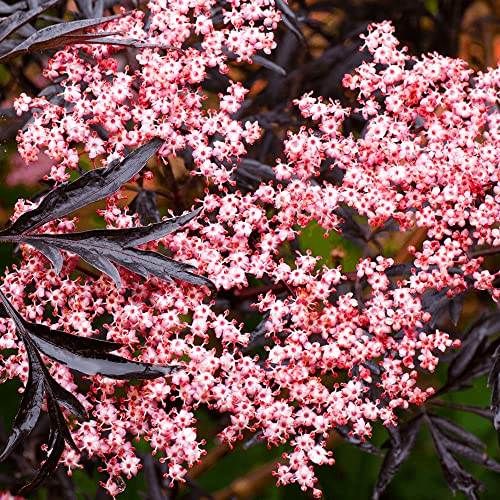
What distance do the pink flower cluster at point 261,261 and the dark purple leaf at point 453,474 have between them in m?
0.22

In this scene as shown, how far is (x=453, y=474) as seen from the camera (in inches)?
35.8

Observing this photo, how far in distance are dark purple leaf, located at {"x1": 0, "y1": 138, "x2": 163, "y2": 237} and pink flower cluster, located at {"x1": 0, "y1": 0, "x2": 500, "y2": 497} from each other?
1.9 inches

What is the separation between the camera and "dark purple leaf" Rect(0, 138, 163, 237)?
0.66m

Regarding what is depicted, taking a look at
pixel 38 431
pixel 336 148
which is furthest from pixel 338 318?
pixel 38 431

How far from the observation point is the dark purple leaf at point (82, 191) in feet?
2.17

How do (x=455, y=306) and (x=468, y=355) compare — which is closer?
(x=455, y=306)

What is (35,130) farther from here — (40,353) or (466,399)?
(466,399)

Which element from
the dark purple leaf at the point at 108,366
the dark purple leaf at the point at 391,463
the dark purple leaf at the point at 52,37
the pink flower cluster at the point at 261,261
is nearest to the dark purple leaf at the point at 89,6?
the pink flower cluster at the point at 261,261

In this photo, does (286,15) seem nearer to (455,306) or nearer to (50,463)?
(455,306)

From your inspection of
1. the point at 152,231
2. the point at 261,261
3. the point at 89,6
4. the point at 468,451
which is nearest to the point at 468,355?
the point at 468,451

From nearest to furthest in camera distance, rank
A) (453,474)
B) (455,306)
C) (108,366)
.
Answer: (108,366) < (455,306) < (453,474)

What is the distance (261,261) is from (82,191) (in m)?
0.18

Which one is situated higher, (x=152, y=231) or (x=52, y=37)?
(x=52, y=37)

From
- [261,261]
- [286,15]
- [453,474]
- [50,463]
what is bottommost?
[453,474]
